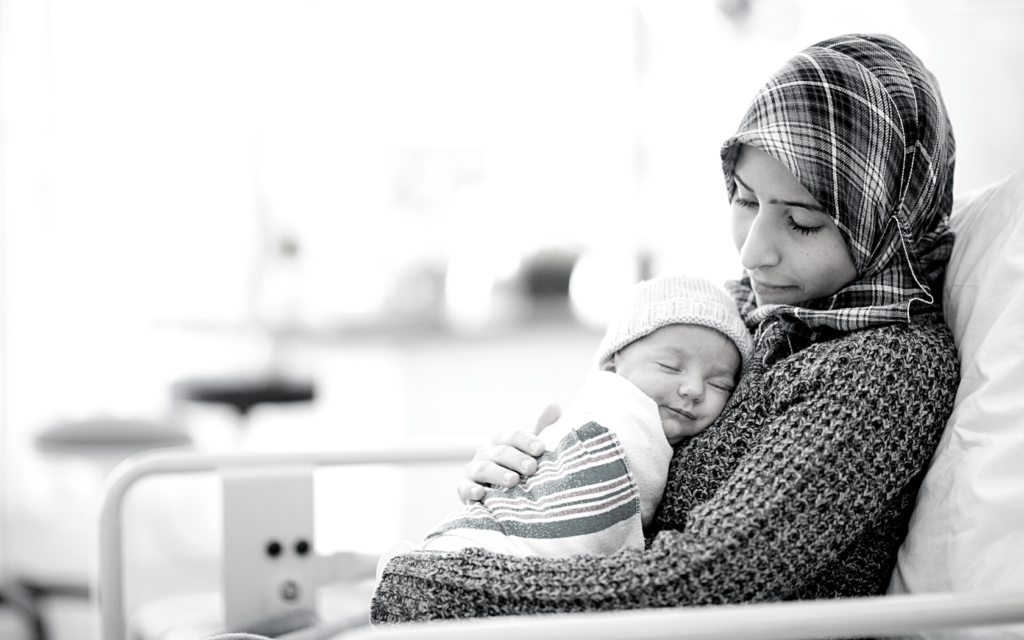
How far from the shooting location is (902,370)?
3.62 feet

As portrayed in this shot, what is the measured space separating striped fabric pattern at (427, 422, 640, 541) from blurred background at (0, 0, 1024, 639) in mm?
2549

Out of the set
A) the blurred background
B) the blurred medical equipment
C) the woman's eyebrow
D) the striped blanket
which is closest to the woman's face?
the woman's eyebrow

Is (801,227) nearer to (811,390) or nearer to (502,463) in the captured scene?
(811,390)

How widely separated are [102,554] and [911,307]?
1167 millimetres

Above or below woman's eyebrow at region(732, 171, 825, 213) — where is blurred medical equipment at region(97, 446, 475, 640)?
below

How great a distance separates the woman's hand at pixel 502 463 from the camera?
117 centimetres

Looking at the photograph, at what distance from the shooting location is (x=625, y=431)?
1.13 metres

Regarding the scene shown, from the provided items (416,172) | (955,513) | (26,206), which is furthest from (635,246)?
(955,513)

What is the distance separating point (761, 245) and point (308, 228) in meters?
3.11

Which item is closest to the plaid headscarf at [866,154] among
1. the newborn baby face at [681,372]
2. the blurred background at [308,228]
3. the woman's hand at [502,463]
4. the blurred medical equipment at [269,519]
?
the newborn baby face at [681,372]

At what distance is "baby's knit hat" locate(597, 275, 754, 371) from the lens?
1193 mm

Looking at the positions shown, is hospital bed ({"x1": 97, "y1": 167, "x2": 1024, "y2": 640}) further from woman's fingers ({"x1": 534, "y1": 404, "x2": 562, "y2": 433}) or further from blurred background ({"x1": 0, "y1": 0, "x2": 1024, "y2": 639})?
blurred background ({"x1": 0, "y1": 0, "x2": 1024, "y2": 639})

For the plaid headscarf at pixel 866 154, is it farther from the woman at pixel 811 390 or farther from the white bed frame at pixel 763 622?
the white bed frame at pixel 763 622

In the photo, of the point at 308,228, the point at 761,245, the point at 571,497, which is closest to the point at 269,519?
the point at 571,497
